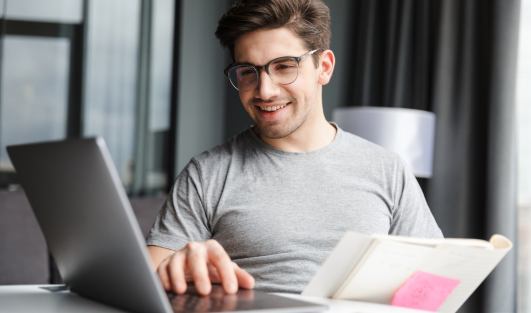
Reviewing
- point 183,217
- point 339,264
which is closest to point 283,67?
point 183,217

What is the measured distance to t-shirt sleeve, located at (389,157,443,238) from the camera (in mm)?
1271

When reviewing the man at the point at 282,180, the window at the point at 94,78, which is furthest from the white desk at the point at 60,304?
the window at the point at 94,78

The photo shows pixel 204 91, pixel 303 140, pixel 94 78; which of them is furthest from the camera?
pixel 204 91

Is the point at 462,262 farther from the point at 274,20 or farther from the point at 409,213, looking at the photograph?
the point at 274,20

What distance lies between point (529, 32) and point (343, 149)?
1.46m

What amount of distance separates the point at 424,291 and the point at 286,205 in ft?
1.53

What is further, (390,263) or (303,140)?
(303,140)

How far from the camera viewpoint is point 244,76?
1.29m

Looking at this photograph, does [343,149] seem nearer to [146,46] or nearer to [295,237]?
[295,237]

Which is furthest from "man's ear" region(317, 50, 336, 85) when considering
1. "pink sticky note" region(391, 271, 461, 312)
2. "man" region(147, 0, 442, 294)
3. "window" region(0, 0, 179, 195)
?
"window" region(0, 0, 179, 195)

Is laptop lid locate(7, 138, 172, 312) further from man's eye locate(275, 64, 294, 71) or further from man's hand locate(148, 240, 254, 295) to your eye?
man's eye locate(275, 64, 294, 71)

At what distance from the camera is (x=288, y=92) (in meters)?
1.28

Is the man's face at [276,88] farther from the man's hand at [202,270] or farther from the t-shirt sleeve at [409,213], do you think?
the man's hand at [202,270]

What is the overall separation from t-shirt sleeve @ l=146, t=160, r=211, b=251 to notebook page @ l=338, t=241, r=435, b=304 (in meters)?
0.50
